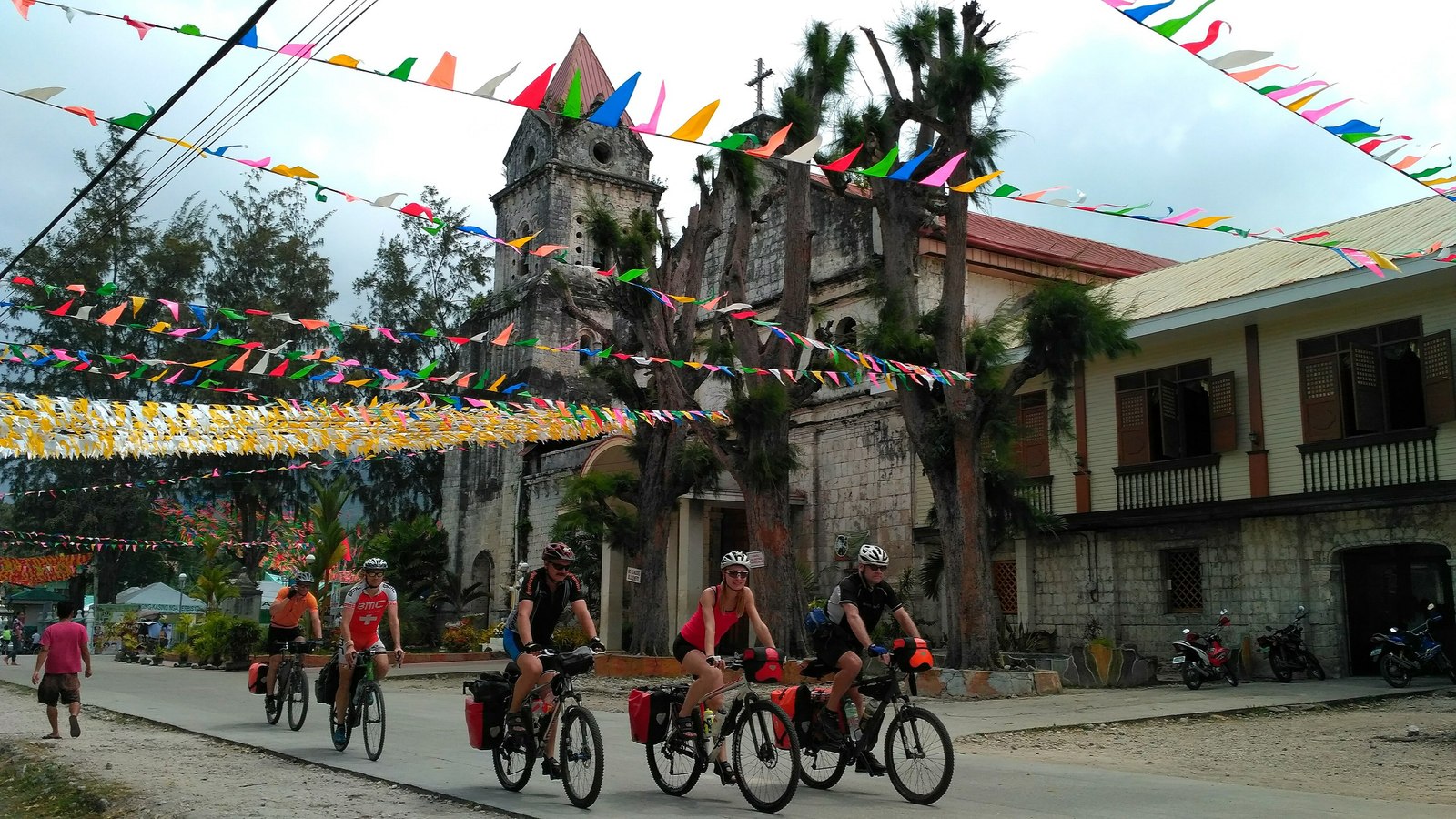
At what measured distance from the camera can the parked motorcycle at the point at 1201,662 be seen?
16.5 meters

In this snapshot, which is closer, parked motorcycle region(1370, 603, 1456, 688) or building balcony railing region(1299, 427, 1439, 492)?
parked motorcycle region(1370, 603, 1456, 688)

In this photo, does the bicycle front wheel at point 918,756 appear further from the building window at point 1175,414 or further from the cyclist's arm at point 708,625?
the building window at point 1175,414

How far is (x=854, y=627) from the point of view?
7277mm

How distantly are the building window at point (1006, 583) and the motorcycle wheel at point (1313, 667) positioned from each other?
5706 mm

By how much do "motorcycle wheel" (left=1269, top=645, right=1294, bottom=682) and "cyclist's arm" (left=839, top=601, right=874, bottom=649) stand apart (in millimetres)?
11823

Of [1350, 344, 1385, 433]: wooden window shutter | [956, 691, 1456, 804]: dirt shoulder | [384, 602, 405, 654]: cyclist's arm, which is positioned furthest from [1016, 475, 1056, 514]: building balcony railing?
[384, 602, 405, 654]: cyclist's arm

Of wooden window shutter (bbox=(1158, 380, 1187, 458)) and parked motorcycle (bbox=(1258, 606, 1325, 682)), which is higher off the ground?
wooden window shutter (bbox=(1158, 380, 1187, 458))

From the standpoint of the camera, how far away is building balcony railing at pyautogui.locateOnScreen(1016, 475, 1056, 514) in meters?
20.9

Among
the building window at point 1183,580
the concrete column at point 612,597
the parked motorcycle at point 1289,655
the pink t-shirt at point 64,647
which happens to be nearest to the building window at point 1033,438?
the building window at point 1183,580

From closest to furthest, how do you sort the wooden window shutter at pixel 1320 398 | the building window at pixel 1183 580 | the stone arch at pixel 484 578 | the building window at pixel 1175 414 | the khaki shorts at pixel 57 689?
the khaki shorts at pixel 57 689, the wooden window shutter at pixel 1320 398, the building window at pixel 1175 414, the building window at pixel 1183 580, the stone arch at pixel 484 578

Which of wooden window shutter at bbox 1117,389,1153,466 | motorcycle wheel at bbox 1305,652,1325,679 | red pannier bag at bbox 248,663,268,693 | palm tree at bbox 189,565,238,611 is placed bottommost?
motorcycle wheel at bbox 1305,652,1325,679

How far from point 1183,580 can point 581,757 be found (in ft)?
48.6

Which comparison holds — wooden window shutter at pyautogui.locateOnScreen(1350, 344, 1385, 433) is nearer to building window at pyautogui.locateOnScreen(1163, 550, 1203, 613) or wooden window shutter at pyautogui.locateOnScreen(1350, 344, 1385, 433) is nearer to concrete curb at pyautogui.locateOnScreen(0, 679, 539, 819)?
building window at pyautogui.locateOnScreen(1163, 550, 1203, 613)

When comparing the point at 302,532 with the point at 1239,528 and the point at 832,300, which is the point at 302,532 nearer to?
the point at 832,300
